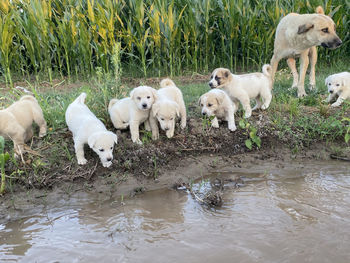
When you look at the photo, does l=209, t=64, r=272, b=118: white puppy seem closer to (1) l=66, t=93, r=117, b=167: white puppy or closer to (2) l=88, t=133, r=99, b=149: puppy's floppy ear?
(1) l=66, t=93, r=117, b=167: white puppy

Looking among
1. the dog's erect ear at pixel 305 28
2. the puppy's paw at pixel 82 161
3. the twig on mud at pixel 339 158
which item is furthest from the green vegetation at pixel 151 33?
the twig on mud at pixel 339 158

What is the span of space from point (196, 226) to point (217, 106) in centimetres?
202

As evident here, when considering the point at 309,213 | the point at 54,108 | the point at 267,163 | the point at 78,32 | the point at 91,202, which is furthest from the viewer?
the point at 78,32

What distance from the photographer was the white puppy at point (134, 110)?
4371 mm

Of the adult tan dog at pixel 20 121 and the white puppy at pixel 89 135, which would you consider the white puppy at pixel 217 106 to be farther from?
the adult tan dog at pixel 20 121

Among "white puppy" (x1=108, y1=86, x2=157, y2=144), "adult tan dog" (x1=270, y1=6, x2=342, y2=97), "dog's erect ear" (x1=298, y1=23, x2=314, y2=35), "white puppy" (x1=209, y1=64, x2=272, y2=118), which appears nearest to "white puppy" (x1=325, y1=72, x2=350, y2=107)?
"adult tan dog" (x1=270, y1=6, x2=342, y2=97)

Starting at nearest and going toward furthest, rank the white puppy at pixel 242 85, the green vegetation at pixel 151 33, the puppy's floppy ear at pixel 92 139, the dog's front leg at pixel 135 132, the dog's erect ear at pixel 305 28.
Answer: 1. the puppy's floppy ear at pixel 92 139
2. the dog's front leg at pixel 135 132
3. the white puppy at pixel 242 85
4. the dog's erect ear at pixel 305 28
5. the green vegetation at pixel 151 33

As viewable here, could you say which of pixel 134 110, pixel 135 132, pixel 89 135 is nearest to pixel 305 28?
pixel 134 110

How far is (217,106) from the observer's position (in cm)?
480

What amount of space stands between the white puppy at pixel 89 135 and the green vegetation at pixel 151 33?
3.80 metres

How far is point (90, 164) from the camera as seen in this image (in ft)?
14.0

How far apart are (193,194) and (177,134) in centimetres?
116

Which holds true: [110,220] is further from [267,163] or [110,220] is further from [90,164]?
[267,163]

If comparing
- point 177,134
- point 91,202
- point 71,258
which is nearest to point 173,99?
point 177,134
